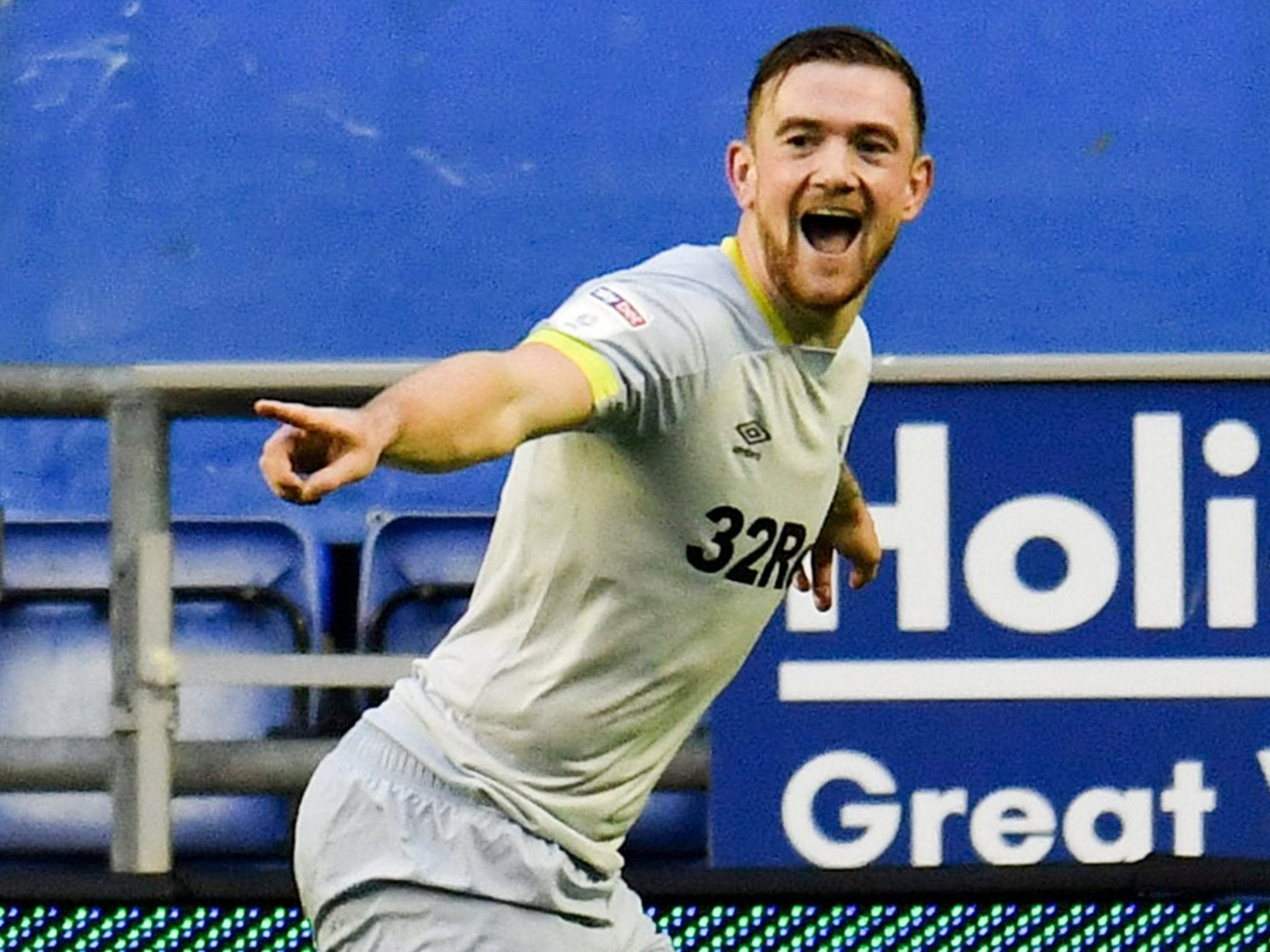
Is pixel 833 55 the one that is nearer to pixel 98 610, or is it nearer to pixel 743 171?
pixel 743 171

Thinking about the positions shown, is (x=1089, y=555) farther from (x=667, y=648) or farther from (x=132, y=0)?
(x=132, y=0)

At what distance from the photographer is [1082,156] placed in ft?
13.6

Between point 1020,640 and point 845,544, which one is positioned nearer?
point 845,544

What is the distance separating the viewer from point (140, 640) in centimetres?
328

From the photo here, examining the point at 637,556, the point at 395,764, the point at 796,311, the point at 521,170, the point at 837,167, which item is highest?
the point at 521,170

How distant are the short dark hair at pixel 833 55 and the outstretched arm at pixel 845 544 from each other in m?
0.53

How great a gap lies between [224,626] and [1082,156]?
1.43 meters

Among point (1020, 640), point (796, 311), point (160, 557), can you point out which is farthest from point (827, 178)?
point (160, 557)

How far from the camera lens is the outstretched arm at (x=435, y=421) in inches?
71.7

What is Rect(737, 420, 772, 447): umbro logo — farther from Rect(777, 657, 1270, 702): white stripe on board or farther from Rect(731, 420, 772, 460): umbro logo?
Rect(777, 657, 1270, 702): white stripe on board

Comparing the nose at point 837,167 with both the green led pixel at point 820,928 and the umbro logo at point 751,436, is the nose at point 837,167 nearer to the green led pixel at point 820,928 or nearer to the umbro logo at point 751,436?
the umbro logo at point 751,436

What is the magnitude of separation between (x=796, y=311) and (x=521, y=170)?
1.72 m

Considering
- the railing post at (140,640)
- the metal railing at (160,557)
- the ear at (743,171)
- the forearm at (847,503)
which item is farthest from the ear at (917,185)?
the railing post at (140,640)

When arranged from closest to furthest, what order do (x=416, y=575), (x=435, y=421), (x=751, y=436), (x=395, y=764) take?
(x=435, y=421) → (x=751, y=436) → (x=395, y=764) → (x=416, y=575)
